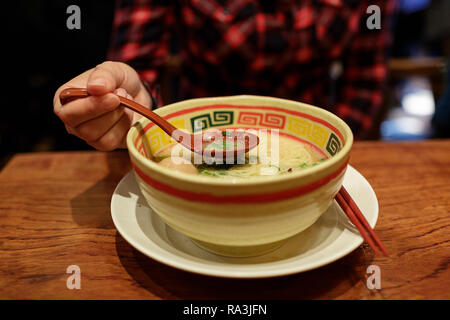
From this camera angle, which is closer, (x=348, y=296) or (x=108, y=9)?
(x=348, y=296)

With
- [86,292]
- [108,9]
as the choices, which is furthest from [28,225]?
[108,9]

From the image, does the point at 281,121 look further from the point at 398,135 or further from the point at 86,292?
the point at 398,135

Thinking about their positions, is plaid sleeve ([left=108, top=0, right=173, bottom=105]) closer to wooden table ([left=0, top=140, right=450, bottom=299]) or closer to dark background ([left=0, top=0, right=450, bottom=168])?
A: wooden table ([left=0, top=140, right=450, bottom=299])

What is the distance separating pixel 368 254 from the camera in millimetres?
741

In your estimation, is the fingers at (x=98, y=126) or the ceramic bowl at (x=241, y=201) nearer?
the ceramic bowl at (x=241, y=201)

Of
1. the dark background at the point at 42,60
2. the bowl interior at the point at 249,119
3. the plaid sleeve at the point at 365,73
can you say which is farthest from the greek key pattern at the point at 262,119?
the dark background at the point at 42,60

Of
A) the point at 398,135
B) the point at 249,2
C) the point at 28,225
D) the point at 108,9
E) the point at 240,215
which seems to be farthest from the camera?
the point at 398,135

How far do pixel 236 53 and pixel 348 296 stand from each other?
1103 mm

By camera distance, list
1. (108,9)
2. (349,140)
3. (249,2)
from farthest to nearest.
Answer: (108,9), (249,2), (349,140)

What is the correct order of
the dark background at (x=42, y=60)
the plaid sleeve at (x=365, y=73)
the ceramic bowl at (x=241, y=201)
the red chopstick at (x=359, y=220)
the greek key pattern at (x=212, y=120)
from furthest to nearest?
1. the dark background at (x=42, y=60)
2. the plaid sleeve at (x=365, y=73)
3. the greek key pattern at (x=212, y=120)
4. the red chopstick at (x=359, y=220)
5. the ceramic bowl at (x=241, y=201)

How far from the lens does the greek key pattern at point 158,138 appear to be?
833 mm

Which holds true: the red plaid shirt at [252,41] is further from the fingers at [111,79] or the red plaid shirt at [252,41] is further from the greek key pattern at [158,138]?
the greek key pattern at [158,138]

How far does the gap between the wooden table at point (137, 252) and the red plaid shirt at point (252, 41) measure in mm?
593
